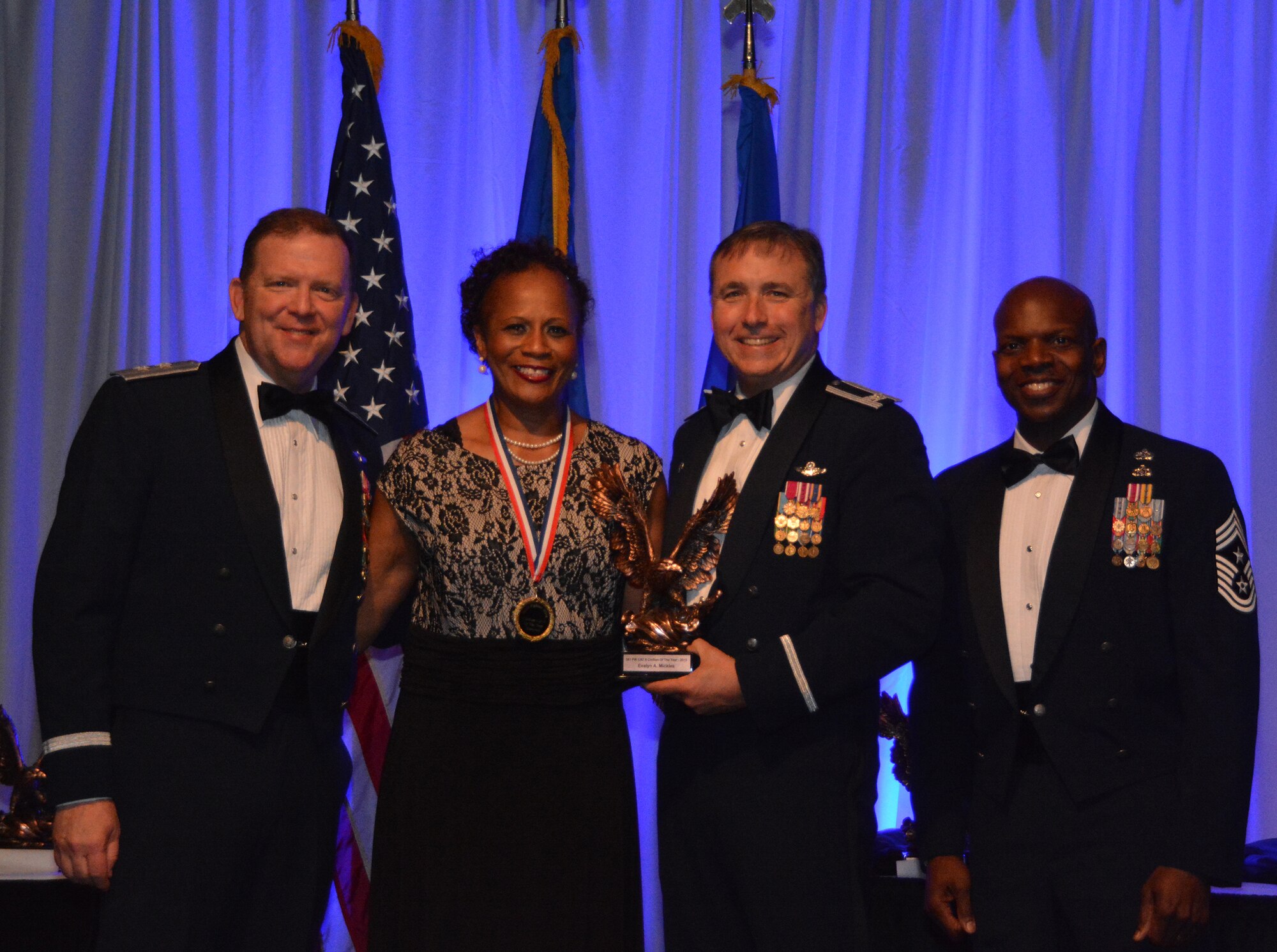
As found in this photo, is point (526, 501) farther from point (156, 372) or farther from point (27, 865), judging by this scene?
point (27, 865)

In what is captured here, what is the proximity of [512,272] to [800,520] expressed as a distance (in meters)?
0.95

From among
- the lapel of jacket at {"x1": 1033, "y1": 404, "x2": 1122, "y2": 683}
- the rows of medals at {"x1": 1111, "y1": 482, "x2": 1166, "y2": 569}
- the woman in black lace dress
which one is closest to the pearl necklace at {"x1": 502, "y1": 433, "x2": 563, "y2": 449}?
the woman in black lace dress

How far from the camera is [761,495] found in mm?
2518

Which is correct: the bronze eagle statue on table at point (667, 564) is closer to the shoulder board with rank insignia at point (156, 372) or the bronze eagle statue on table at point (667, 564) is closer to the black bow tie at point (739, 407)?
the black bow tie at point (739, 407)

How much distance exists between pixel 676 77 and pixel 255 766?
3.05 m

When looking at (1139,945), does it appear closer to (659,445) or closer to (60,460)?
(659,445)

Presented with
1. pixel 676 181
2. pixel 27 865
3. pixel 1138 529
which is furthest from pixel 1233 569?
pixel 27 865

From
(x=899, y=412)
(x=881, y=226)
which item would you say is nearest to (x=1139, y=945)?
(x=899, y=412)

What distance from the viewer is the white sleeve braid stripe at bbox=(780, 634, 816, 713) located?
2324 mm

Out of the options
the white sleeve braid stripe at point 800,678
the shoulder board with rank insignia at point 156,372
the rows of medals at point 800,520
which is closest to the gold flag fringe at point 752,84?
the rows of medals at point 800,520

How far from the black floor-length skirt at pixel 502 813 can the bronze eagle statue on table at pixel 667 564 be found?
24 cm

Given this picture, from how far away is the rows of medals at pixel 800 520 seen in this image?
2.49 meters

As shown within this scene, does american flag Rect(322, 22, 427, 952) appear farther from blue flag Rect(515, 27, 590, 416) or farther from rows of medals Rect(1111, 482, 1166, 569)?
rows of medals Rect(1111, 482, 1166, 569)

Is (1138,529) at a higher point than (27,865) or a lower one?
higher
